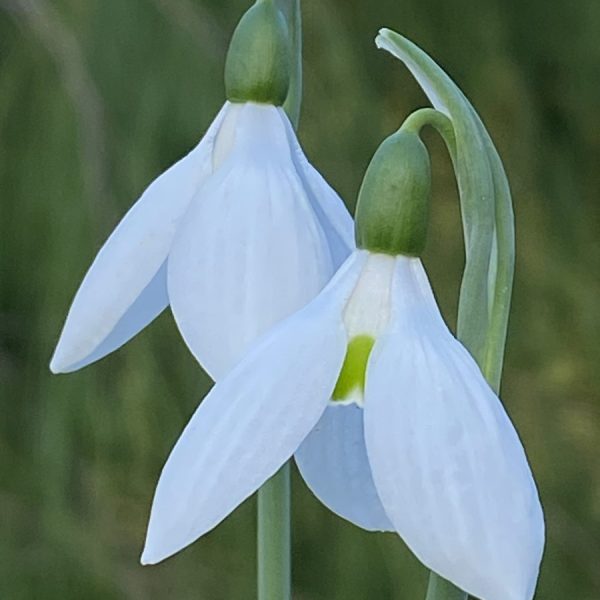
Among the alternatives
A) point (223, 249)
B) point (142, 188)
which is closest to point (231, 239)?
point (223, 249)

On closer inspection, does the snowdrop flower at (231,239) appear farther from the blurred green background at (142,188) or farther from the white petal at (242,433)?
the blurred green background at (142,188)

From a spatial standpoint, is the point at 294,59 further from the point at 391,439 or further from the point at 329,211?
the point at 391,439

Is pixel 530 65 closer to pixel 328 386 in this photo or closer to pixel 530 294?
pixel 530 294

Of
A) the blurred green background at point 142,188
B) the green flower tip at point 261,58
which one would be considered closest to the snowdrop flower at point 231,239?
the green flower tip at point 261,58

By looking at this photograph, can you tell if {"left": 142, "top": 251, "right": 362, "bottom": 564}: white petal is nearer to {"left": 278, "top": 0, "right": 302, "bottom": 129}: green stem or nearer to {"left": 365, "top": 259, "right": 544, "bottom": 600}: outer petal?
{"left": 365, "top": 259, "right": 544, "bottom": 600}: outer petal

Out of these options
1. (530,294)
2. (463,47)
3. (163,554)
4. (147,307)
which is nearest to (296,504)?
(530,294)
